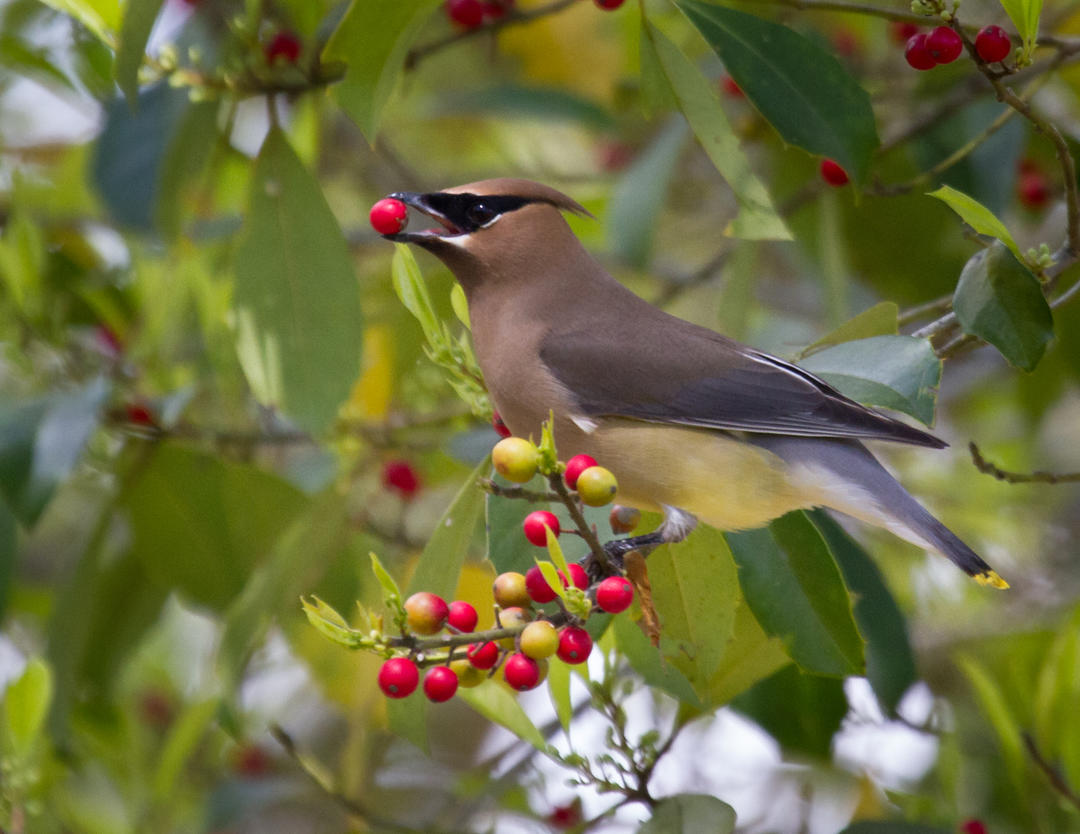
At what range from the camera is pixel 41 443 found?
113 inches

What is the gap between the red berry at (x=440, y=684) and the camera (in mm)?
1908

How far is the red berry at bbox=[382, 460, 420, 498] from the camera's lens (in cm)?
382

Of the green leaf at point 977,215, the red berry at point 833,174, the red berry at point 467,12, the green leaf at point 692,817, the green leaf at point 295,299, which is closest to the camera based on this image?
the green leaf at point 977,215

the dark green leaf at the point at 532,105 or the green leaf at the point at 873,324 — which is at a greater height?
the green leaf at the point at 873,324

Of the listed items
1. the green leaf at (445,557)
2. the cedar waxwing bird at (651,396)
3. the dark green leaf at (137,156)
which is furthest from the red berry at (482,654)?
the dark green leaf at (137,156)

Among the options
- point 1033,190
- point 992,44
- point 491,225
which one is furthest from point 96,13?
point 1033,190

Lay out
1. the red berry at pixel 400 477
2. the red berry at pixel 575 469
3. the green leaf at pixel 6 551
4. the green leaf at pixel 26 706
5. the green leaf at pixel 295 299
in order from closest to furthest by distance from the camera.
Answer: the red berry at pixel 575 469 < the green leaf at pixel 26 706 < the green leaf at pixel 295 299 < the green leaf at pixel 6 551 < the red berry at pixel 400 477

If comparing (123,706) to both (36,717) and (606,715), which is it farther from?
(606,715)

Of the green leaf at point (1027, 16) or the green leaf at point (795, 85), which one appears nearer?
the green leaf at point (1027, 16)

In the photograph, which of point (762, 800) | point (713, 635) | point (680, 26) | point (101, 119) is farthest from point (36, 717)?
point (680, 26)

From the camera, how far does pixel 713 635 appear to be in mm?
2229

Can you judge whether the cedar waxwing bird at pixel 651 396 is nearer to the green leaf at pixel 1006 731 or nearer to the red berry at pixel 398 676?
the red berry at pixel 398 676

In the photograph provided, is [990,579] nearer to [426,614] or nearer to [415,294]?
[426,614]

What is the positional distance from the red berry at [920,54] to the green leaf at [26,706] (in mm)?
1955
